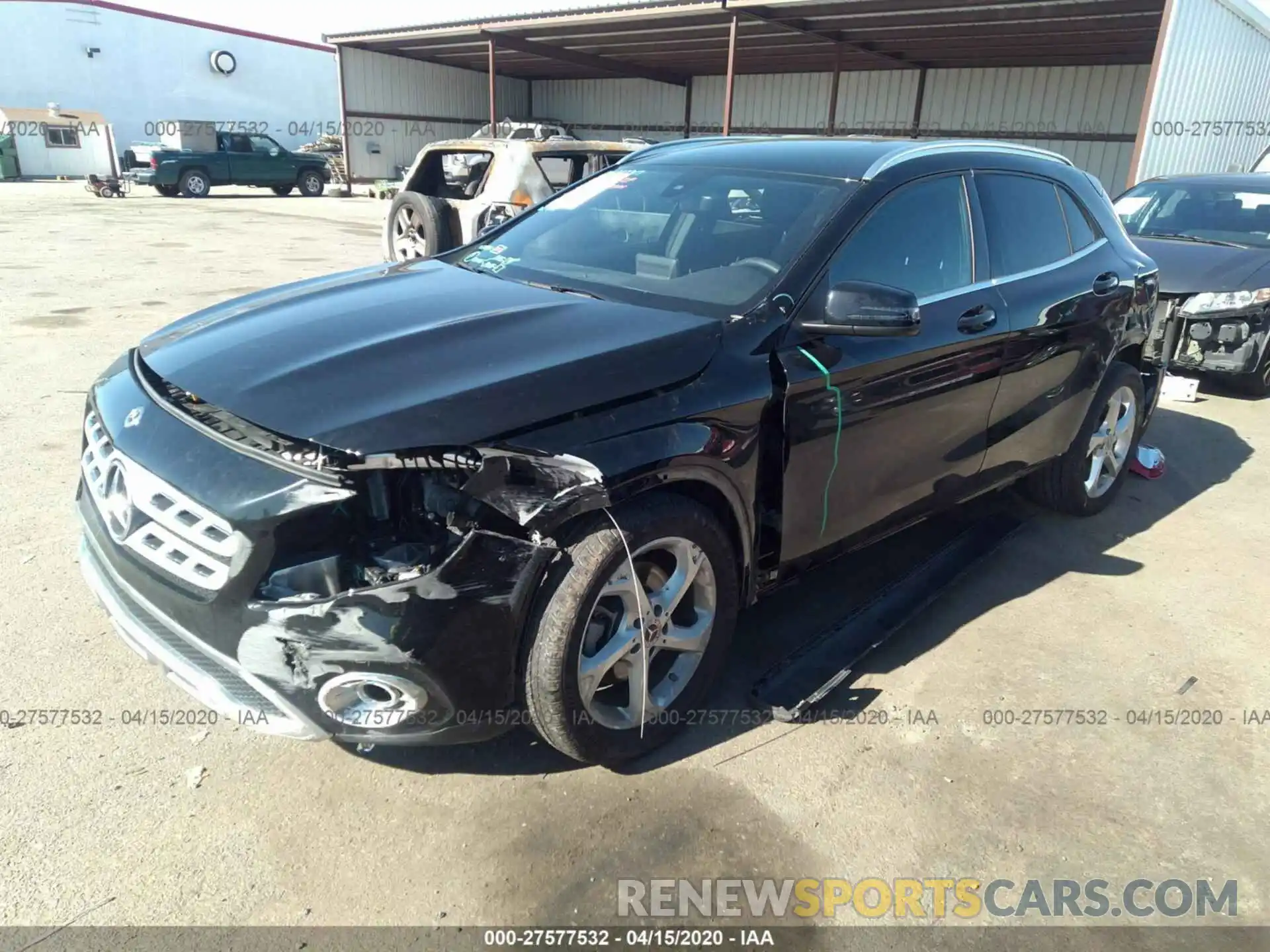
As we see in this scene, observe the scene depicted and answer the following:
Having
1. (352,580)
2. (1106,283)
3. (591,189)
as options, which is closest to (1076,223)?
(1106,283)

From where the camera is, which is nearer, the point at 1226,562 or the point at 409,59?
the point at 1226,562

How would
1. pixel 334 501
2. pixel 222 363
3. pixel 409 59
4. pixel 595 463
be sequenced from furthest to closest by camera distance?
1. pixel 409 59
2. pixel 222 363
3. pixel 595 463
4. pixel 334 501

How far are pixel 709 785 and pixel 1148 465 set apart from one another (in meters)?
4.13

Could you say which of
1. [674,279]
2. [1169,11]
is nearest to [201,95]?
[1169,11]

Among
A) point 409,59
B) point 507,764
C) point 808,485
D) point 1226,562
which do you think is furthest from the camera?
point 409,59

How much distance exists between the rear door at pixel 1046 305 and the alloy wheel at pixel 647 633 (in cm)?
172

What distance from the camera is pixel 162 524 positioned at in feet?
7.18

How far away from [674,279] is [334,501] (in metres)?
1.48

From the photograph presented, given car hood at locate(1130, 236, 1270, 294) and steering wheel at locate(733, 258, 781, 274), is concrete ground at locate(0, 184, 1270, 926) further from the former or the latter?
car hood at locate(1130, 236, 1270, 294)

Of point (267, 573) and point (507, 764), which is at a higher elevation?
point (267, 573)

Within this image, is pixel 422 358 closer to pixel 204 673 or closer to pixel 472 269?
pixel 204 673

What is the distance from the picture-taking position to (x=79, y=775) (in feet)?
8.09

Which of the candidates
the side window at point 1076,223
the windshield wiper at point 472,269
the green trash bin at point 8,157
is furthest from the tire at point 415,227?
the green trash bin at point 8,157

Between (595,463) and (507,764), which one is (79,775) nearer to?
(507,764)
